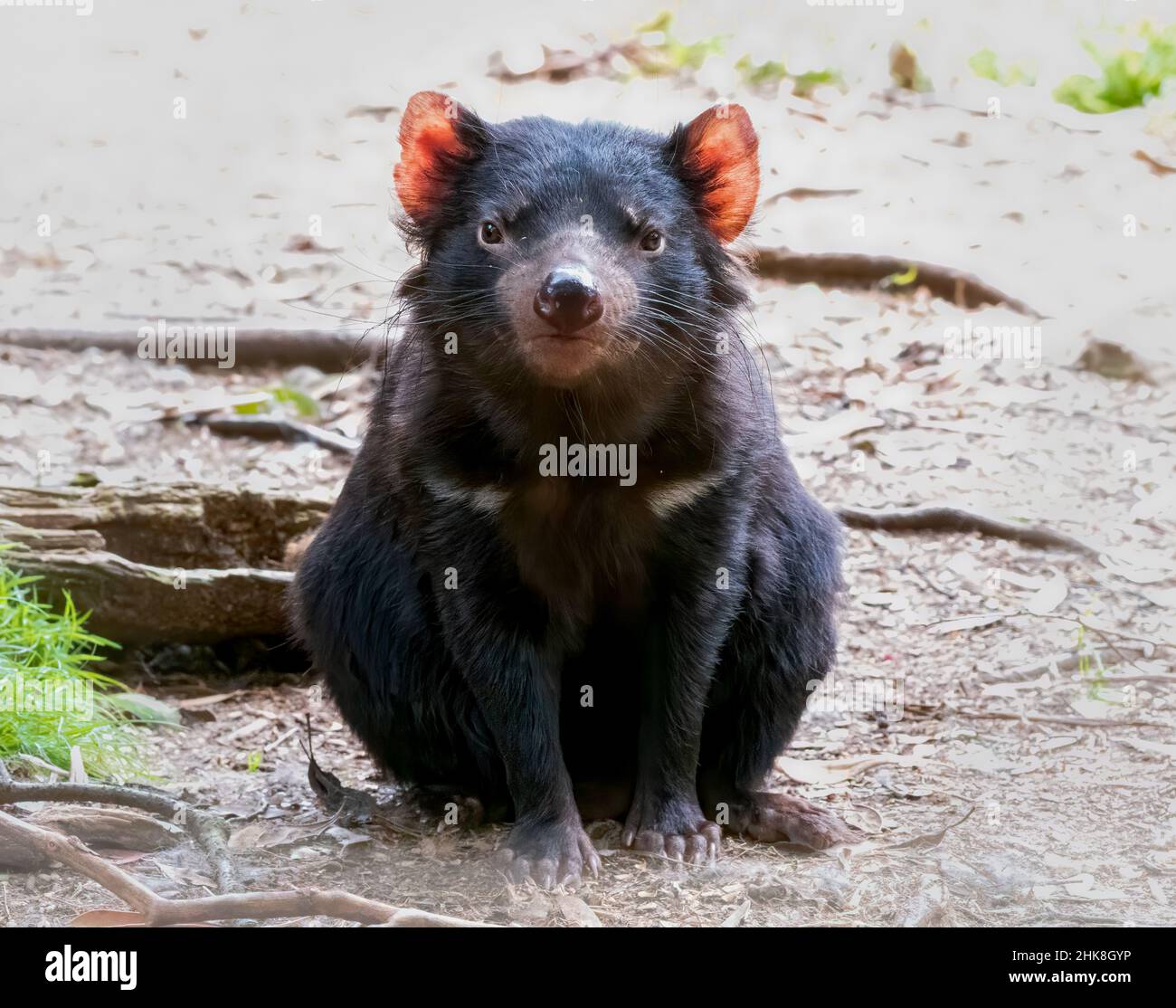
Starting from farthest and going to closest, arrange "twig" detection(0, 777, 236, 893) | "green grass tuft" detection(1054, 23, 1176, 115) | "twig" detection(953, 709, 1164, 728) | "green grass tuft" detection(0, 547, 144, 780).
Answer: "green grass tuft" detection(1054, 23, 1176, 115) < "twig" detection(953, 709, 1164, 728) < "green grass tuft" detection(0, 547, 144, 780) < "twig" detection(0, 777, 236, 893)

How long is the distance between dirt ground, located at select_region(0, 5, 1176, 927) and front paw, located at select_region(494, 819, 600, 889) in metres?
0.06

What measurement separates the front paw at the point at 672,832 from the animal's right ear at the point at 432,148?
1685 millimetres

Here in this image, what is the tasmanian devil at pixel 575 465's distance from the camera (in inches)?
138

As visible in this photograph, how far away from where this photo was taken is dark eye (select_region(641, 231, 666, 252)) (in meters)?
3.53

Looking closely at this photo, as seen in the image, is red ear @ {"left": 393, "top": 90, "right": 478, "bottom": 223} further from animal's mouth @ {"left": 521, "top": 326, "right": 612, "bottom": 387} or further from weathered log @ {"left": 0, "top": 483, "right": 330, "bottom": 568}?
weathered log @ {"left": 0, "top": 483, "right": 330, "bottom": 568}

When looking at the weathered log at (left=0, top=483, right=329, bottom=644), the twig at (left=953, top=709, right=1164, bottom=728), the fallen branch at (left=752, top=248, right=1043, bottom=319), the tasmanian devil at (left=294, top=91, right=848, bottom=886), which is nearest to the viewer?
the tasmanian devil at (left=294, top=91, right=848, bottom=886)

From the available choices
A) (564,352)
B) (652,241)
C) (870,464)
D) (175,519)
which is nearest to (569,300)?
(564,352)

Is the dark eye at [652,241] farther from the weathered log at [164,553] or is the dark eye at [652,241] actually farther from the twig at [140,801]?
the weathered log at [164,553]

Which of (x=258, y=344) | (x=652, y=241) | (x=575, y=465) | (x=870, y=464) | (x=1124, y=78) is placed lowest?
(x=870, y=464)

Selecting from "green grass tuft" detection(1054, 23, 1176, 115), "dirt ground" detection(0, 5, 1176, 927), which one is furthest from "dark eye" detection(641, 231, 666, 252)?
"green grass tuft" detection(1054, 23, 1176, 115)

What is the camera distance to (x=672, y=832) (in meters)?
3.78

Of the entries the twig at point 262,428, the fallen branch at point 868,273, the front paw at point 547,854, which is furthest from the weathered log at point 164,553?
the fallen branch at point 868,273

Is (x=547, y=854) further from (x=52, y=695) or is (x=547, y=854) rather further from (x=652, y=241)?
(x=52, y=695)

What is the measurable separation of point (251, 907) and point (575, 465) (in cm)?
132
